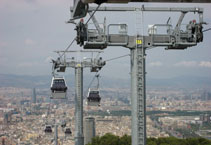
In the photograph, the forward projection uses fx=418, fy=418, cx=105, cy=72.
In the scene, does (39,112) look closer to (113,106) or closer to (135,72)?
(113,106)

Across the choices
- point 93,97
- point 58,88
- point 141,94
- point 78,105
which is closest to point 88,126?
point 78,105

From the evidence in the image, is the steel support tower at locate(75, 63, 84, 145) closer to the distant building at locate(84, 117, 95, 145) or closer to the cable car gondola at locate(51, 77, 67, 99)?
the cable car gondola at locate(51, 77, 67, 99)

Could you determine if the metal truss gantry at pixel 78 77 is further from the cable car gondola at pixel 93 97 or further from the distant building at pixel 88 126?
the distant building at pixel 88 126

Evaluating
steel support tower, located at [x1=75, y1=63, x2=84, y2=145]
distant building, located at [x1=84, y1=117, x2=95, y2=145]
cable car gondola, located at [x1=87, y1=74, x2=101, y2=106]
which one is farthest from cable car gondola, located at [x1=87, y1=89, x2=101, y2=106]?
distant building, located at [x1=84, y1=117, x2=95, y2=145]

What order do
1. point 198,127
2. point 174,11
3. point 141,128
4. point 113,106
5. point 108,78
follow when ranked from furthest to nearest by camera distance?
point 108,78 → point 113,106 → point 198,127 → point 174,11 → point 141,128

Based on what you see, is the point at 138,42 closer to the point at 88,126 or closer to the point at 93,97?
the point at 93,97

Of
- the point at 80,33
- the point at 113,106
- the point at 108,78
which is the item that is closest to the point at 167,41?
the point at 80,33
